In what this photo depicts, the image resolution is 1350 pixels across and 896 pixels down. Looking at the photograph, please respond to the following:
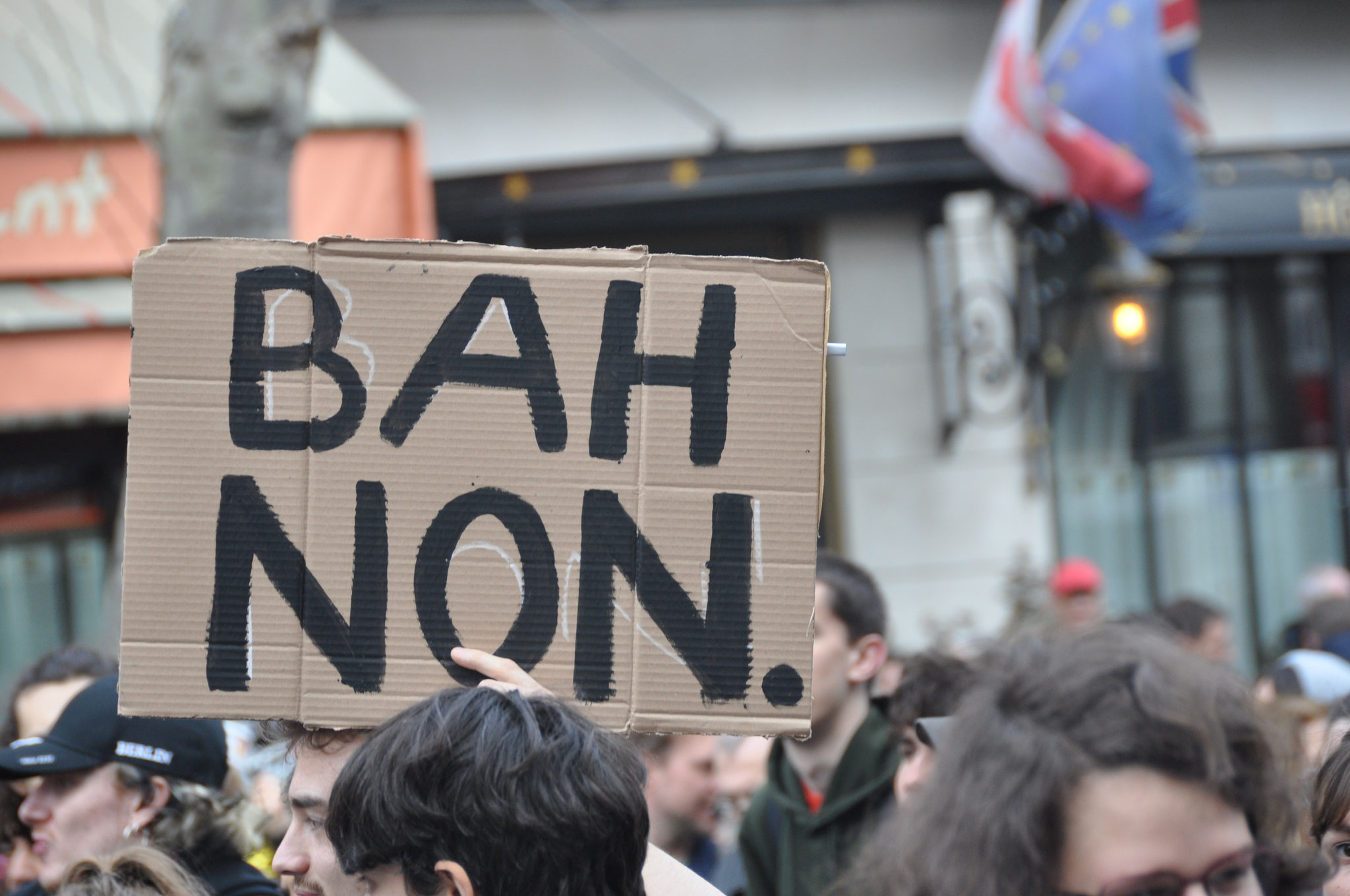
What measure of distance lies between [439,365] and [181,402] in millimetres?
417

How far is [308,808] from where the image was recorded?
226 centimetres

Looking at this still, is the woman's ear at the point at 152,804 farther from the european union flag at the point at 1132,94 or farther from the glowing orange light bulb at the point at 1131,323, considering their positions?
the glowing orange light bulb at the point at 1131,323

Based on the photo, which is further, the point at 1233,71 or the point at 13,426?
the point at 1233,71

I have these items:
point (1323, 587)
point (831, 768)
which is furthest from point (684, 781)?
point (1323, 587)

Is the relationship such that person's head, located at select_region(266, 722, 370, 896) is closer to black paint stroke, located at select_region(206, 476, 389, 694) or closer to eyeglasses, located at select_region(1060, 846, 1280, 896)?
black paint stroke, located at select_region(206, 476, 389, 694)

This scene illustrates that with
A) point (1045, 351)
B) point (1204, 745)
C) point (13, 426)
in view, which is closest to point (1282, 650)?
point (1045, 351)

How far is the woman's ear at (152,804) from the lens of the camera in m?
2.95

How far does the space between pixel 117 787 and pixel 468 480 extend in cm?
131

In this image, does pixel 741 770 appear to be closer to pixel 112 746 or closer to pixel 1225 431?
pixel 112 746

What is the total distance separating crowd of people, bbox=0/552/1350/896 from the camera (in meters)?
1.44

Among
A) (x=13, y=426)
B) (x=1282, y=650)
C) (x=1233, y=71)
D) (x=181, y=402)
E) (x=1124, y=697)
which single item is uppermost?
(x=1233, y=71)

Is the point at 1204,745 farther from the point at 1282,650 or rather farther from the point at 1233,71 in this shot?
the point at 1233,71

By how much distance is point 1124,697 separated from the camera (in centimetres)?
146

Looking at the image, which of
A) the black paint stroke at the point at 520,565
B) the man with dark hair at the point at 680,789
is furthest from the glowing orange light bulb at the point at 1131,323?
the black paint stroke at the point at 520,565
